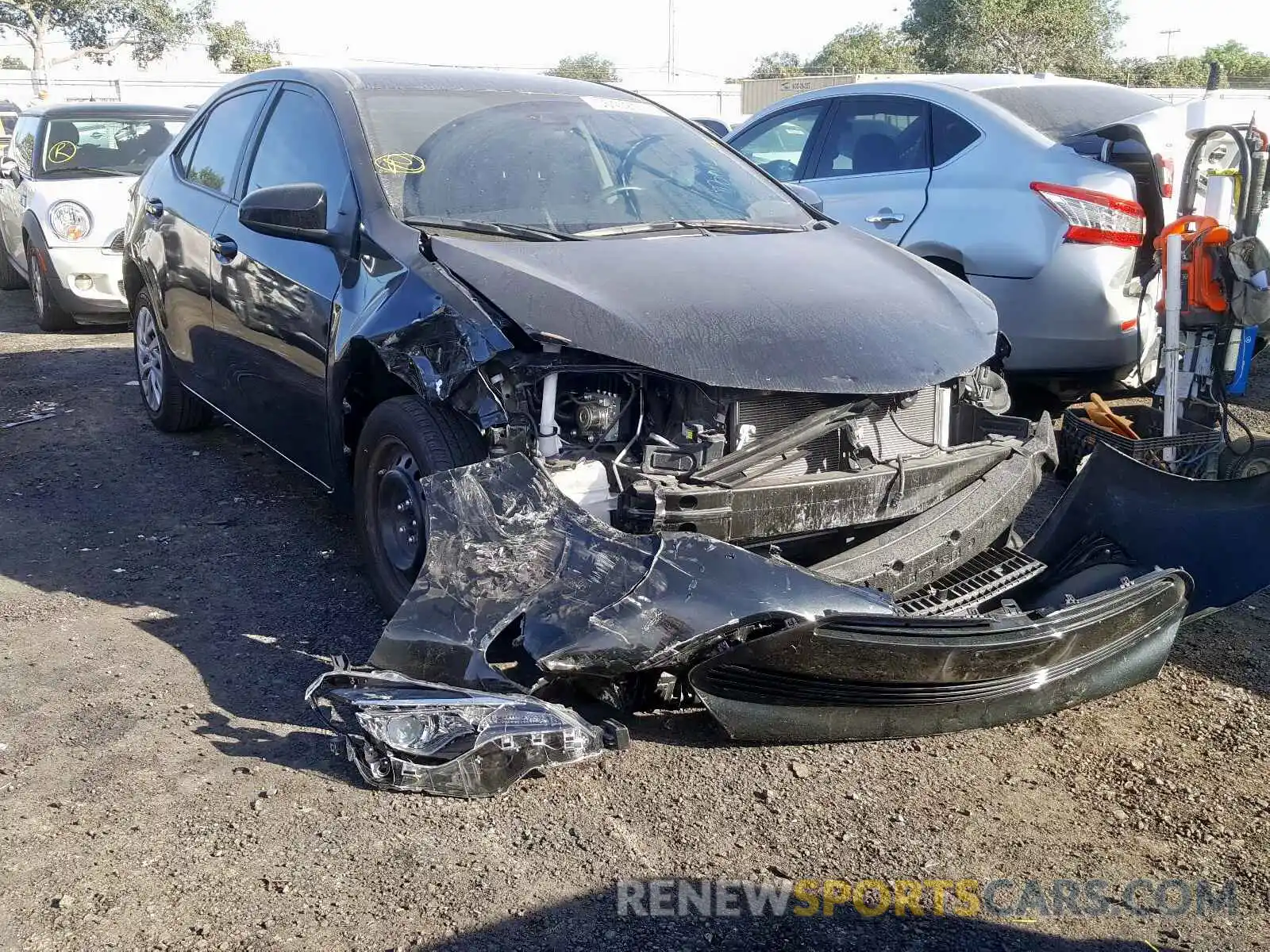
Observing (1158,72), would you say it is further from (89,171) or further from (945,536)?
Result: (945,536)

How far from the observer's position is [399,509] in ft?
12.8

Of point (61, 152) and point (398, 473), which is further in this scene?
point (61, 152)

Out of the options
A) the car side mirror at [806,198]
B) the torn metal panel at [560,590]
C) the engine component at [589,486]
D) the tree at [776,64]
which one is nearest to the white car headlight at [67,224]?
the car side mirror at [806,198]

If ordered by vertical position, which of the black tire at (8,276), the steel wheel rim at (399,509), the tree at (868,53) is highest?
the tree at (868,53)

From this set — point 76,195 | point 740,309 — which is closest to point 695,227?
point 740,309

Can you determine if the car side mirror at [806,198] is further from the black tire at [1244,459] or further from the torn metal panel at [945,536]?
the black tire at [1244,459]

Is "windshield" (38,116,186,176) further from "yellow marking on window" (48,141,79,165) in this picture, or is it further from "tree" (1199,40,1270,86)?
"tree" (1199,40,1270,86)

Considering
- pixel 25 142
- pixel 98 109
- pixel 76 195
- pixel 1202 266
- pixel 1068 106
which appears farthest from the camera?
pixel 25 142

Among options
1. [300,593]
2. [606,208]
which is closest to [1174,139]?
[606,208]

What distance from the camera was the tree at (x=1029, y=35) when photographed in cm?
4103

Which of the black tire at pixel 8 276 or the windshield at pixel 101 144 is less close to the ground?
the windshield at pixel 101 144

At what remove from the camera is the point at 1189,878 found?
2.79m

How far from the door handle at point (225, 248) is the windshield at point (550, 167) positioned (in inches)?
34.5

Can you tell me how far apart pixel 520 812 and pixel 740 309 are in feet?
5.20
